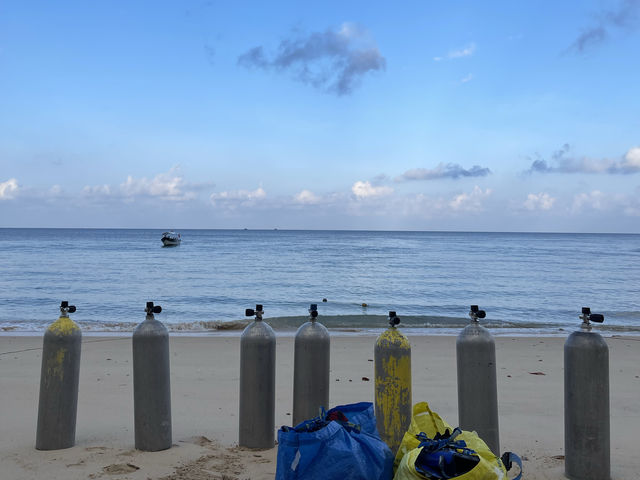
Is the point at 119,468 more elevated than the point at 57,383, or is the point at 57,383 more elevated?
the point at 57,383

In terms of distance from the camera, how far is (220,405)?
5.55 metres

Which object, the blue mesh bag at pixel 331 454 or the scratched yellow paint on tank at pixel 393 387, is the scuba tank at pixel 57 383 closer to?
the blue mesh bag at pixel 331 454

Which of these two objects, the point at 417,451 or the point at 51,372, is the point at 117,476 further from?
the point at 417,451

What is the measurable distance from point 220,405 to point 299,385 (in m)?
1.80

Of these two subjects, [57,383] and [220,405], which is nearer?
[57,383]

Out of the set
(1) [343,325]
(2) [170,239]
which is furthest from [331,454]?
(2) [170,239]

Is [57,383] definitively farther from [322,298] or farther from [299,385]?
[322,298]

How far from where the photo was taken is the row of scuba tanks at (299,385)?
12.3 feet

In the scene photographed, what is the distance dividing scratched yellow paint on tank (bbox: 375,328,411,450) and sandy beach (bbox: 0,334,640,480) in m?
0.83

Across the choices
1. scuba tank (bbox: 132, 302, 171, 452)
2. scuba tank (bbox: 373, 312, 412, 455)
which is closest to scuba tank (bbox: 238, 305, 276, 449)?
scuba tank (bbox: 132, 302, 171, 452)

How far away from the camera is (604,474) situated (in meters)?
3.53

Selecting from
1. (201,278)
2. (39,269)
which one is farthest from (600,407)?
(39,269)

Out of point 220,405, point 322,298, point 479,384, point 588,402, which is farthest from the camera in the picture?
point 322,298

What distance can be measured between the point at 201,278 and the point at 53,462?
28.3m
